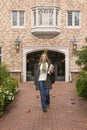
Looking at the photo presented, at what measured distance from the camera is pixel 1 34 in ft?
108

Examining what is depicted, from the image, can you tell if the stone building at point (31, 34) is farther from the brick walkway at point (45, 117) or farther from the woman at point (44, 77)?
the woman at point (44, 77)

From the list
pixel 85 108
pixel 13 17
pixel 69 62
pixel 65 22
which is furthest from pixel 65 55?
pixel 85 108

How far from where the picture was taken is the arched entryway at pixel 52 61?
34.0 metres

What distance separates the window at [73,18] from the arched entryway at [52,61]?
9.17 ft

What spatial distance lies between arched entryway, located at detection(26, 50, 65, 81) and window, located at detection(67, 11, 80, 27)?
2.79m

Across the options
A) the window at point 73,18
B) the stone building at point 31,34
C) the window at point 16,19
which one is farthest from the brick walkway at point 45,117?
the window at point 73,18

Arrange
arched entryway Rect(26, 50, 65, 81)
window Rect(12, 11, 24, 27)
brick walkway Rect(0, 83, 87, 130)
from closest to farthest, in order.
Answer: brick walkway Rect(0, 83, 87, 130)
window Rect(12, 11, 24, 27)
arched entryway Rect(26, 50, 65, 81)

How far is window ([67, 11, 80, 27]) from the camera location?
108ft

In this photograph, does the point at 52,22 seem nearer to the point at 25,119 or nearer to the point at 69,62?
the point at 69,62

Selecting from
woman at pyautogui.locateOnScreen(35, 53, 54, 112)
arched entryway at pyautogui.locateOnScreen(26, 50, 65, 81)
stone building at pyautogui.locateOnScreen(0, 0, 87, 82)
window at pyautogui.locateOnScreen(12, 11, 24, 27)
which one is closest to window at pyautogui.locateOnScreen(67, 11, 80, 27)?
stone building at pyautogui.locateOnScreen(0, 0, 87, 82)

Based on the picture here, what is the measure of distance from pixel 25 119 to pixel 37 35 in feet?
70.0

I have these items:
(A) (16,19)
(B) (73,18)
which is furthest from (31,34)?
(B) (73,18)

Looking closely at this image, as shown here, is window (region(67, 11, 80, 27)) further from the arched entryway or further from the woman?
the woman

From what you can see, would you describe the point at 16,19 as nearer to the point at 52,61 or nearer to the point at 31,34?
→ the point at 31,34
